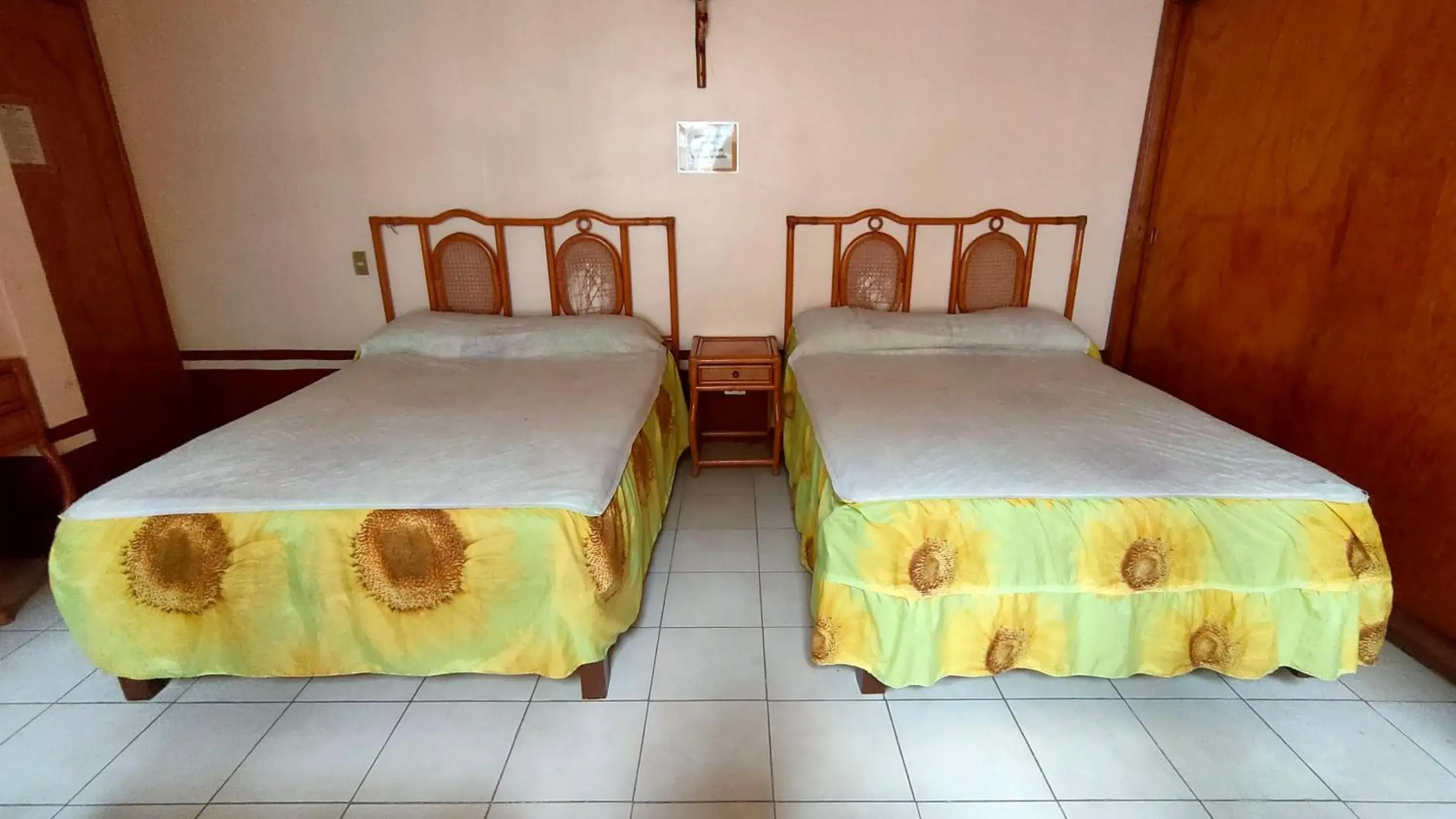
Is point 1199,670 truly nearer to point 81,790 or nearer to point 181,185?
point 81,790

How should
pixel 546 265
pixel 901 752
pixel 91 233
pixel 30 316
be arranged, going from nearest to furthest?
pixel 901 752 < pixel 30 316 < pixel 91 233 < pixel 546 265

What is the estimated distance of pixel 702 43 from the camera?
2648 millimetres

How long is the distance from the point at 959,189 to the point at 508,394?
6.91 ft

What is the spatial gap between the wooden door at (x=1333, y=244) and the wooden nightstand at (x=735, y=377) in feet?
5.44

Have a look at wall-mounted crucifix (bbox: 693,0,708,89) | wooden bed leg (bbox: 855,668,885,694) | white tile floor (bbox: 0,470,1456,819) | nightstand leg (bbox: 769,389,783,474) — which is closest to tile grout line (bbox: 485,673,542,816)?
white tile floor (bbox: 0,470,1456,819)

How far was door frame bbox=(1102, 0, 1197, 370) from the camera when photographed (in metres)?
2.68

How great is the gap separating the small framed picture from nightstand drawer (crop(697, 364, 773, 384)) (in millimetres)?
874

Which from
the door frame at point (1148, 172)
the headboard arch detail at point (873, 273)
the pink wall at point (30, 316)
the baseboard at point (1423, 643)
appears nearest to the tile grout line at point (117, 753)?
the pink wall at point (30, 316)

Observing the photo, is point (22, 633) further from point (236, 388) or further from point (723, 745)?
point (723, 745)

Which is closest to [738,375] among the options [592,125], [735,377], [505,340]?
[735,377]

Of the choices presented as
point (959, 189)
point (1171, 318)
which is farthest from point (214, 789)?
point (1171, 318)

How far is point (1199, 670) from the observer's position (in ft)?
5.84

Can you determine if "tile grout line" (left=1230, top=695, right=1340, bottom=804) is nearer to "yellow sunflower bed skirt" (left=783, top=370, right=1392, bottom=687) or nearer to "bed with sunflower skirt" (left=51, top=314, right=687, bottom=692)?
"yellow sunflower bed skirt" (left=783, top=370, right=1392, bottom=687)

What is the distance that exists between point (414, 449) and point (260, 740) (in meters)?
0.76
